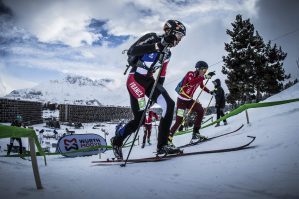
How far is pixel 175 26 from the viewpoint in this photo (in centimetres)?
413

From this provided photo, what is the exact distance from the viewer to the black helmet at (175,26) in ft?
13.5

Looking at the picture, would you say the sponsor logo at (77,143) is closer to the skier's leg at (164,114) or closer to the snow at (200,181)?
the skier's leg at (164,114)

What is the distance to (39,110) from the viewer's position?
4560 inches

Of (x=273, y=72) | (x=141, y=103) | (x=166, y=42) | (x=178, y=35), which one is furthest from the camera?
(x=273, y=72)

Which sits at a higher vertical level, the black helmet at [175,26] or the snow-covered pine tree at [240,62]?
the snow-covered pine tree at [240,62]

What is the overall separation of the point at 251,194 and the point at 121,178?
1.58 metres

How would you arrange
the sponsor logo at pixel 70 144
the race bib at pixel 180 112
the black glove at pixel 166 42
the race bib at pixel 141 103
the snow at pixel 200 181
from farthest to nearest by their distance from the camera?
the sponsor logo at pixel 70 144, the race bib at pixel 180 112, the race bib at pixel 141 103, the black glove at pixel 166 42, the snow at pixel 200 181

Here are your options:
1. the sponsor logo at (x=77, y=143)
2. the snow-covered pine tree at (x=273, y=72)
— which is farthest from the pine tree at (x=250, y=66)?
the sponsor logo at (x=77, y=143)

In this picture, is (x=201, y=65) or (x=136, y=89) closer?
(x=136, y=89)

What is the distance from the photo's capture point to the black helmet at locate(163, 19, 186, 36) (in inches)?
162

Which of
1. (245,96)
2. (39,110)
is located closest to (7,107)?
(39,110)

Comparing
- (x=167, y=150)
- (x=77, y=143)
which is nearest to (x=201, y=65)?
(x=167, y=150)

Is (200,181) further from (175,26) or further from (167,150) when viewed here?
(175,26)

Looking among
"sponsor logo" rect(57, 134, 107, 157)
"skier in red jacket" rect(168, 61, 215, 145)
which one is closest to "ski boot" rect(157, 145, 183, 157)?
"skier in red jacket" rect(168, 61, 215, 145)
